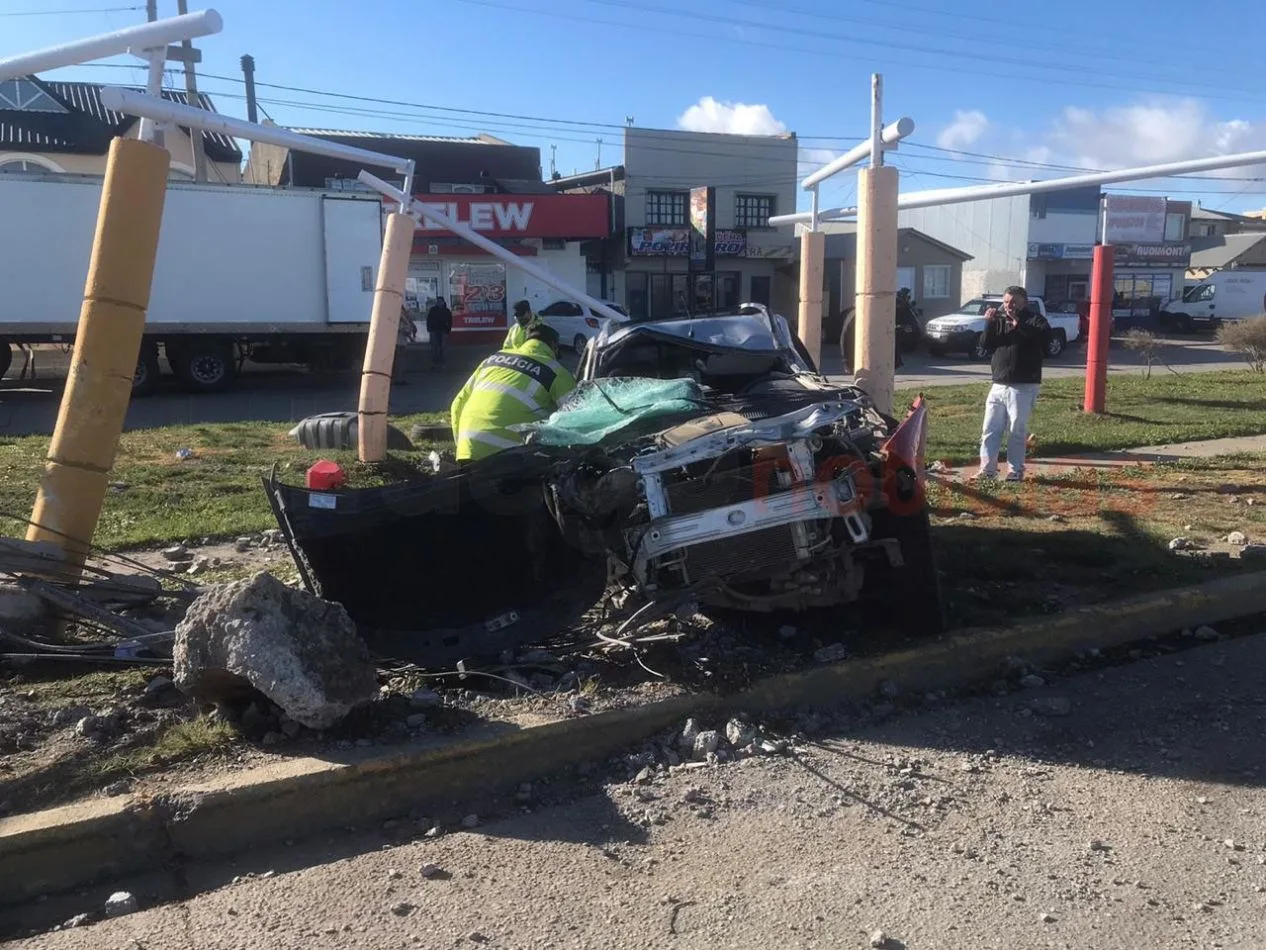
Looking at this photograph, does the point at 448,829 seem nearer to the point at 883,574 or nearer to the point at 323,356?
the point at 883,574

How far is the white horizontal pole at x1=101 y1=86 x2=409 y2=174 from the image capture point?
18.2 ft

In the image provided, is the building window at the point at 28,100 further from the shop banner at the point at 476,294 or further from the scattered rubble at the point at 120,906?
the scattered rubble at the point at 120,906

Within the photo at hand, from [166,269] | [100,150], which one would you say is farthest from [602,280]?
[166,269]

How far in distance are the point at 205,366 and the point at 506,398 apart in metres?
15.4

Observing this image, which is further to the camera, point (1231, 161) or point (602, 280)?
point (602, 280)

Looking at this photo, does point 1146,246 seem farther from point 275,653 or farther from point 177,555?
point 275,653

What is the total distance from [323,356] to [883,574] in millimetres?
18087

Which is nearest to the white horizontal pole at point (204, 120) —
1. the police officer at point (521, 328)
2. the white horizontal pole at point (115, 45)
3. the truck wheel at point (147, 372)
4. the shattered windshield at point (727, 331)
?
the white horizontal pole at point (115, 45)

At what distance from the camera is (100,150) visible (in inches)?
1219

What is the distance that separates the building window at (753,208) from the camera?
38.4m

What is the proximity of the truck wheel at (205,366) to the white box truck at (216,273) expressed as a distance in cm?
2

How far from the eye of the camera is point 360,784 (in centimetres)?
375

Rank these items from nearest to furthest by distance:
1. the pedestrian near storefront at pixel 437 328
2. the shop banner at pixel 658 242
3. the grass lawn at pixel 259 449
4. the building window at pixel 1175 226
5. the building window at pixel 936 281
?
1. the grass lawn at pixel 259 449
2. the pedestrian near storefront at pixel 437 328
3. the shop banner at pixel 658 242
4. the building window at pixel 936 281
5. the building window at pixel 1175 226

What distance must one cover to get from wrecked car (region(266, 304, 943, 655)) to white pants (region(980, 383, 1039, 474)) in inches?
171
